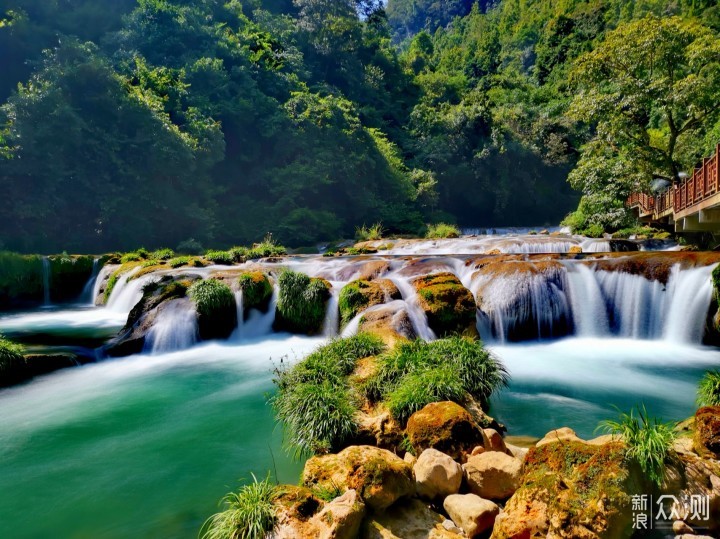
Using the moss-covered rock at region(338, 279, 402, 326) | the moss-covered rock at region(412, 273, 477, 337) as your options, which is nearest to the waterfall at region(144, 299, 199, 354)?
the moss-covered rock at region(338, 279, 402, 326)

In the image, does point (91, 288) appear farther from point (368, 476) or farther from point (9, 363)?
point (368, 476)

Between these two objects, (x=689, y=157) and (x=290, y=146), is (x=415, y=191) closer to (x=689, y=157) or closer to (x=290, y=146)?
(x=290, y=146)

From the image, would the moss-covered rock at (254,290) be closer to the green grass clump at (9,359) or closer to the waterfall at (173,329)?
→ the waterfall at (173,329)

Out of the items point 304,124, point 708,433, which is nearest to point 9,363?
point 708,433

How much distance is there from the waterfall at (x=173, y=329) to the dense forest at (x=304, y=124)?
1696 cm

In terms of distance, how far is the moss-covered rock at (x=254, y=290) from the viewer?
11414 mm

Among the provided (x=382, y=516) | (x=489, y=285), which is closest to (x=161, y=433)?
(x=382, y=516)

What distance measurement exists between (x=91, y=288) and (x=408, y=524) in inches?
750

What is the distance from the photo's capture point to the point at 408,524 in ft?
11.2

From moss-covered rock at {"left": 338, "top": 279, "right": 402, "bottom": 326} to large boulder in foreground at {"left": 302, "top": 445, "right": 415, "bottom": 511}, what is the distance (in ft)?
19.8

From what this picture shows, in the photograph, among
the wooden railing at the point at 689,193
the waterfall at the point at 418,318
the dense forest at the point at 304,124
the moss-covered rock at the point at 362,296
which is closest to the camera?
the waterfall at the point at 418,318

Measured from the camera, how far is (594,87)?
1800 cm

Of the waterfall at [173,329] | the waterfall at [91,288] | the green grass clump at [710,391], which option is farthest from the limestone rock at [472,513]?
the waterfall at [91,288]

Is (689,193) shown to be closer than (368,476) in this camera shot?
No
